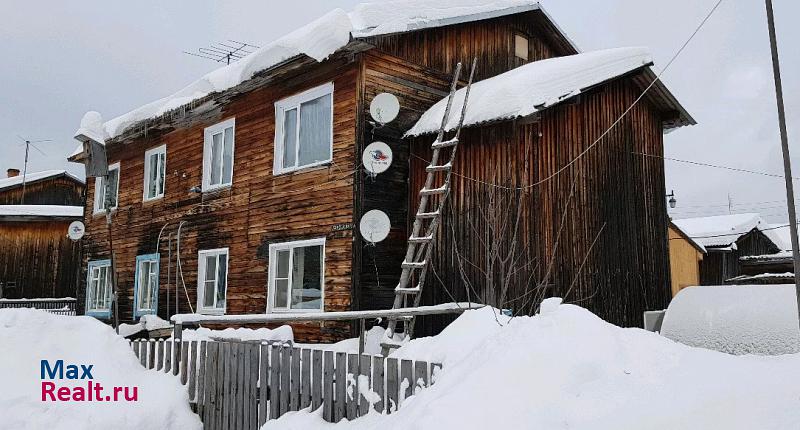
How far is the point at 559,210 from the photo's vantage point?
11078 mm

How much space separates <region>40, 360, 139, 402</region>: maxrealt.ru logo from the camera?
7102 millimetres

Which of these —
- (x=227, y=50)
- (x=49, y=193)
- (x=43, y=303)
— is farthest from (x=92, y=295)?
(x=49, y=193)

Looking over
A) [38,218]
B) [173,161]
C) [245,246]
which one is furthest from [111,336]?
[38,218]

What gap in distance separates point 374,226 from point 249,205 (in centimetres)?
391

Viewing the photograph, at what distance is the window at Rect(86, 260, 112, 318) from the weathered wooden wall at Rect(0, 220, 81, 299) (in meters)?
10.6

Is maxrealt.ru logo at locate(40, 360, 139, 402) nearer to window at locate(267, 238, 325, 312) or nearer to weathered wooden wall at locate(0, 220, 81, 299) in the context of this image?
window at locate(267, 238, 325, 312)

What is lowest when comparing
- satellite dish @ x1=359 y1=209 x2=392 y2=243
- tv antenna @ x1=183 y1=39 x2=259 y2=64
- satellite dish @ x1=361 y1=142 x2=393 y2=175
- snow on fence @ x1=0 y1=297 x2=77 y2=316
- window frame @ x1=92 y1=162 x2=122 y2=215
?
snow on fence @ x1=0 y1=297 x2=77 y2=316

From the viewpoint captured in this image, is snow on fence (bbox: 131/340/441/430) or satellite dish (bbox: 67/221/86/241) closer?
snow on fence (bbox: 131/340/441/430)

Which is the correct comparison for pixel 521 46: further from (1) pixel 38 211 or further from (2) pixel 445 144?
(1) pixel 38 211

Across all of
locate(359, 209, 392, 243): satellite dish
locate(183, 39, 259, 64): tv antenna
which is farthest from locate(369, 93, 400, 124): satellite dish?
locate(183, 39, 259, 64): tv antenna

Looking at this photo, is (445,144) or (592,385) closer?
(592,385)

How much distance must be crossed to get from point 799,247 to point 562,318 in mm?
1946

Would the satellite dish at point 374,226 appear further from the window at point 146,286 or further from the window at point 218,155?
the window at point 146,286

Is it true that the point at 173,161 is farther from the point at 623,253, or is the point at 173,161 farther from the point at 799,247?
the point at 799,247
